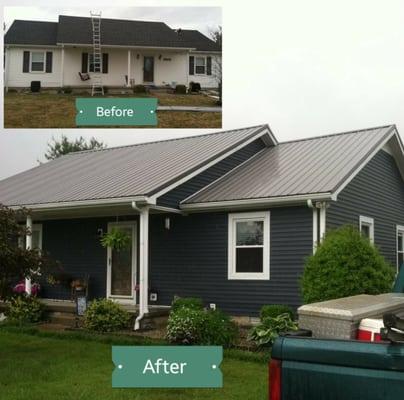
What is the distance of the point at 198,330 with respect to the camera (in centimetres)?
1055

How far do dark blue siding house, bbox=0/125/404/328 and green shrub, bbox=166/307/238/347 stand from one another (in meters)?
1.88

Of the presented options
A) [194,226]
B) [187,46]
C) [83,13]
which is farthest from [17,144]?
[194,226]

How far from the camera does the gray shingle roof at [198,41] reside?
467 centimetres

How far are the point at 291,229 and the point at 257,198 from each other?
923mm

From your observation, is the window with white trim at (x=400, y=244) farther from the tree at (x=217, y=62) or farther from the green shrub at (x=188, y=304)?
the tree at (x=217, y=62)

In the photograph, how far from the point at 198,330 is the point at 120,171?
21.0ft

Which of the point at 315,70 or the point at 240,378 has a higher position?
the point at 315,70

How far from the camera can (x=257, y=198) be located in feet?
41.9

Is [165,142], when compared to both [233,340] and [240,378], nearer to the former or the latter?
[233,340]

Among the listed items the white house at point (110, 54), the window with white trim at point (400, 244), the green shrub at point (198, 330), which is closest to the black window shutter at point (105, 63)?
the white house at point (110, 54)

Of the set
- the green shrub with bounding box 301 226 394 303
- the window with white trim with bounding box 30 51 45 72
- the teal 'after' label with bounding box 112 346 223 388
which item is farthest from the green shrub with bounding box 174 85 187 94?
the green shrub with bounding box 301 226 394 303

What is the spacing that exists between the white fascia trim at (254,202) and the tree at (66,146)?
3565cm

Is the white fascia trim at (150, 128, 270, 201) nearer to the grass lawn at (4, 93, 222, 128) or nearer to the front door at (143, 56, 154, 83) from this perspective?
the front door at (143, 56, 154, 83)

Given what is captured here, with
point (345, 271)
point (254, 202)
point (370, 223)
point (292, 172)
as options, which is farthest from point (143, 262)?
point (370, 223)
